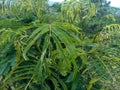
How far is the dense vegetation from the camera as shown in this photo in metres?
1.64

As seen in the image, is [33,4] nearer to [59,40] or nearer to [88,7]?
[88,7]

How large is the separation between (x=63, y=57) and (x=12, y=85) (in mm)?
502

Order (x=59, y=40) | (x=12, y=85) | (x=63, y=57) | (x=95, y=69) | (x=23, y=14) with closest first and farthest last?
(x=63, y=57)
(x=59, y=40)
(x=95, y=69)
(x=12, y=85)
(x=23, y=14)

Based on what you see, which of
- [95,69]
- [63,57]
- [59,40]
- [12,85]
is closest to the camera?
[63,57]

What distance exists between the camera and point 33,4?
2010 mm

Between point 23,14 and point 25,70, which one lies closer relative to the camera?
point 25,70

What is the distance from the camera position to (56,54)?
5.46 feet

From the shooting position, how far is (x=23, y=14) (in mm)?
2035

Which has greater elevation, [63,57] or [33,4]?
[33,4]

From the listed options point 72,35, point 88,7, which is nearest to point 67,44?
point 72,35

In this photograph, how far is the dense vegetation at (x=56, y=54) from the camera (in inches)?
64.5

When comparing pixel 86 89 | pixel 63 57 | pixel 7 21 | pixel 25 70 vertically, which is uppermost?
pixel 7 21

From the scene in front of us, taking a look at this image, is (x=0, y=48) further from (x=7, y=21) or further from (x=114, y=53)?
(x=114, y=53)

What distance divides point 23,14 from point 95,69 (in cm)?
58
